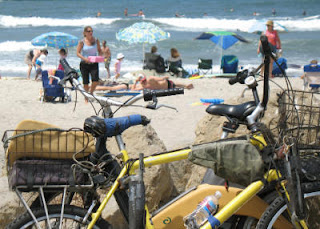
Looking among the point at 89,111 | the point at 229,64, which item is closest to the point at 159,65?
the point at 229,64

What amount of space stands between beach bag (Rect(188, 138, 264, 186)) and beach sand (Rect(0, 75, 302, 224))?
3106mm

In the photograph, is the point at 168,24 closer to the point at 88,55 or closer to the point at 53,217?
the point at 88,55

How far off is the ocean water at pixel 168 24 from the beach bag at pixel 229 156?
51.0 feet

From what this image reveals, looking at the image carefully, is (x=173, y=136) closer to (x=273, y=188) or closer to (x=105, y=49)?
(x=273, y=188)

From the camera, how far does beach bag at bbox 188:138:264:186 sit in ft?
8.99

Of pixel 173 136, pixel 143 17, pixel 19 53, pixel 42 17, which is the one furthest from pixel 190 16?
pixel 173 136

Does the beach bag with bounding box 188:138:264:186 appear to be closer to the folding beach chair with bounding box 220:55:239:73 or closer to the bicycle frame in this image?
the bicycle frame

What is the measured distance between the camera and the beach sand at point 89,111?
24.8ft

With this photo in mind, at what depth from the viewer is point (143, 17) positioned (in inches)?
1823

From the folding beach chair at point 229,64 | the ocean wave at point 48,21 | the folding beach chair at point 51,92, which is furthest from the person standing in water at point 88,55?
the ocean wave at point 48,21

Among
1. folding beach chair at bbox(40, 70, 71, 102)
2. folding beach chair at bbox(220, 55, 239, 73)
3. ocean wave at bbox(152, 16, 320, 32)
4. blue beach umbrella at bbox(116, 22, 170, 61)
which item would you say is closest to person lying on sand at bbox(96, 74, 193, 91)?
folding beach chair at bbox(40, 70, 71, 102)

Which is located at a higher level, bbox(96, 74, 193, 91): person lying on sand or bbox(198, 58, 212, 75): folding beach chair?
bbox(96, 74, 193, 91): person lying on sand

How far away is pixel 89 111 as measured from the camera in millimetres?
8906

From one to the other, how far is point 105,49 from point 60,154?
13.2m
